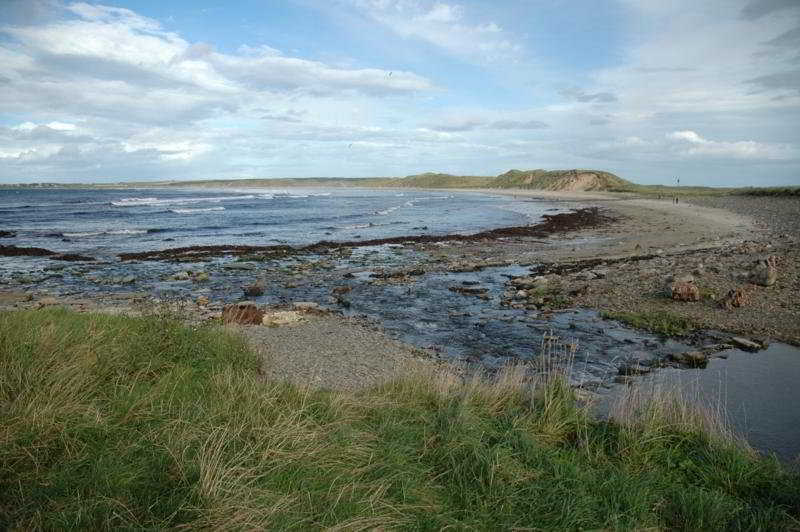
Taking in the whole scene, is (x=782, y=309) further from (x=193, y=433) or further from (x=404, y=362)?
(x=193, y=433)

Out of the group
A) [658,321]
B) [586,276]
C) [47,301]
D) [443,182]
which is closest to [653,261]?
[586,276]

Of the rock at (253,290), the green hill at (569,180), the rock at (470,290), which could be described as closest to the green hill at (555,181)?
the green hill at (569,180)

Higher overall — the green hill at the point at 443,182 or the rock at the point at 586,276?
the green hill at the point at 443,182

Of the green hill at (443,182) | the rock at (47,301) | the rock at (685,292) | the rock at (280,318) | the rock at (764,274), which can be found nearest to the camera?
the rock at (280,318)

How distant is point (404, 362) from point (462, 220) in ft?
110

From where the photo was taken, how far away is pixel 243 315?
34.7 feet

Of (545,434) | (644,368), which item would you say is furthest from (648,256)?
(545,434)

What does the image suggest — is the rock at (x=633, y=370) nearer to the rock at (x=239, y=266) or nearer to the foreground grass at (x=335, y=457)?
the foreground grass at (x=335, y=457)

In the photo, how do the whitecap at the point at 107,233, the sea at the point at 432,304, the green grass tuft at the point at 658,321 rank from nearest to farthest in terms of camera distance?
the sea at the point at 432,304 → the green grass tuft at the point at 658,321 → the whitecap at the point at 107,233

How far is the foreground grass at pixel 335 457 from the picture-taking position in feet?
10.4

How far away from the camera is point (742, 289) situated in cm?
1170

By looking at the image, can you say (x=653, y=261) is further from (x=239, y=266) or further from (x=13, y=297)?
(x=13, y=297)

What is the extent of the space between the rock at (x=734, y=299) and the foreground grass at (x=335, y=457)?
773 centimetres

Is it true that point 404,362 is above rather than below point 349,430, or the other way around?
below
